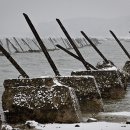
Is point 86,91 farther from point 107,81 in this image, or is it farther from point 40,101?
point 107,81

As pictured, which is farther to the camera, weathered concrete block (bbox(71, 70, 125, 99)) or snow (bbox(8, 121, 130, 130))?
weathered concrete block (bbox(71, 70, 125, 99))

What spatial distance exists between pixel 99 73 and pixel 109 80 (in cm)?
44

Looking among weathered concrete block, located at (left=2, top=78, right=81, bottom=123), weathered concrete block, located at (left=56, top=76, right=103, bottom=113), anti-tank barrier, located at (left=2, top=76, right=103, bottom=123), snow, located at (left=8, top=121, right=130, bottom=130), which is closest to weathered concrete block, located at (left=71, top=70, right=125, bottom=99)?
weathered concrete block, located at (left=56, top=76, right=103, bottom=113)

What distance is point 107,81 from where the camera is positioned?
1200 centimetres

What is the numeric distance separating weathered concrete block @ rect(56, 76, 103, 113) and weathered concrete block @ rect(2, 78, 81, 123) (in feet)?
3.96

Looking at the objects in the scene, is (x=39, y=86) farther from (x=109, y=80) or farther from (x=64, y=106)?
(x=109, y=80)

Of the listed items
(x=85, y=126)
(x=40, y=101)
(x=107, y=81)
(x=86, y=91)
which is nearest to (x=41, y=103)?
(x=40, y=101)

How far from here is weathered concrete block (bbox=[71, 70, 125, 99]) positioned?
1177cm

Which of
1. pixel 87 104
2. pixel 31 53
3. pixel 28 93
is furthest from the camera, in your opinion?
pixel 31 53

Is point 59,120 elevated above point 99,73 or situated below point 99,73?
below

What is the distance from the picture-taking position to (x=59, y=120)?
814 cm

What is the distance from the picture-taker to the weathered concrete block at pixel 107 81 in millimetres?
11773

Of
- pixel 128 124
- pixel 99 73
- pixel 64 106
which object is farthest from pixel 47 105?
pixel 99 73

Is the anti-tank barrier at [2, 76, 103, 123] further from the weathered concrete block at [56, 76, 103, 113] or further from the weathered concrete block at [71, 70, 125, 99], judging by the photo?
the weathered concrete block at [71, 70, 125, 99]
